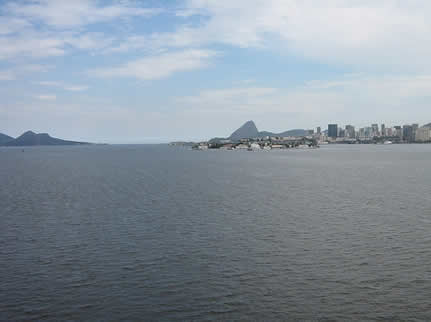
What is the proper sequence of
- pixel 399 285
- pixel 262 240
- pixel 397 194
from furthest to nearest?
1. pixel 397 194
2. pixel 262 240
3. pixel 399 285

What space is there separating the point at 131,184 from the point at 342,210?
45.5 metres

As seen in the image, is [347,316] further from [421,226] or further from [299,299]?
[421,226]

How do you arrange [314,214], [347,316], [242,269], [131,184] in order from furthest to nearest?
[131,184]
[314,214]
[242,269]
[347,316]

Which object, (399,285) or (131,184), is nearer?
(399,285)

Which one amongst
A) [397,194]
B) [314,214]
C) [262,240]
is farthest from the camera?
[397,194]

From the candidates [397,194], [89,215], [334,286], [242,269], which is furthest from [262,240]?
[397,194]

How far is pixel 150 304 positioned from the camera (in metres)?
23.5

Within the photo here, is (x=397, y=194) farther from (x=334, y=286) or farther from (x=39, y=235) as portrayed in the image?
(x=39, y=235)

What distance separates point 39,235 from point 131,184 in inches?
1724

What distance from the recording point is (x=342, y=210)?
165 ft

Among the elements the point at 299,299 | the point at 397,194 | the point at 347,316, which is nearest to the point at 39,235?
the point at 299,299

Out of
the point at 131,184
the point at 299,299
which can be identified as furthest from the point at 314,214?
the point at 131,184

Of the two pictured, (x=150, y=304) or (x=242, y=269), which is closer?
(x=150, y=304)

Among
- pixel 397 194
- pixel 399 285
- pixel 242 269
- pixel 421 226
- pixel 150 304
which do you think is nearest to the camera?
pixel 150 304
